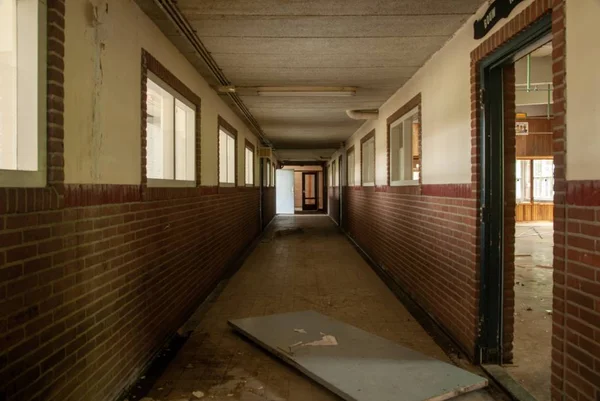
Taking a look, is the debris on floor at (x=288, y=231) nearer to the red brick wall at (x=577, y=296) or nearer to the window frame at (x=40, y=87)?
the red brick wall at (x=577, y=296)

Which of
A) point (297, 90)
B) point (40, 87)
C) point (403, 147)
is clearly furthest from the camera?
point (403, 147)

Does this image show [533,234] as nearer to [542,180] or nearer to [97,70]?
[542,180]

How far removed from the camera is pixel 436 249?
14.5 feet

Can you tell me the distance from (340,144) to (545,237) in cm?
641

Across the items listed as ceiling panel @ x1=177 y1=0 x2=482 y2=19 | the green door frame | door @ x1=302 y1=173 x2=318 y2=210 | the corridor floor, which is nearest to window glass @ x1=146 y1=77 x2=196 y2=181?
ceiling panel @ x1=177 y1=0 x2=482 y2=19

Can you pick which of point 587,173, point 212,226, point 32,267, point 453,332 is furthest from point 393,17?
point 212,226

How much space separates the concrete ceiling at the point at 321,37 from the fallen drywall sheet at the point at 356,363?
8.85 ft

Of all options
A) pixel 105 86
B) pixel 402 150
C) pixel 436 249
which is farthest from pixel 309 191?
pixel 105 86

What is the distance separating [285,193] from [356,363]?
17112 mm

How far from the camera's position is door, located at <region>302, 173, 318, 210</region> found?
2595 cm

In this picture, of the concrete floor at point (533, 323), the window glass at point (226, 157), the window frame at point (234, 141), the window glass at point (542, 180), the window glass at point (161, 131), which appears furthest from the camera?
the window glass at point (542, 180)

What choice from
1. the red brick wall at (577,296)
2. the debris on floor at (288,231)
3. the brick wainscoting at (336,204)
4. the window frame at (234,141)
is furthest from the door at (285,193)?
the red brick wall at (577,296)

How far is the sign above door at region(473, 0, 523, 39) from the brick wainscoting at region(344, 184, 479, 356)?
1217mm

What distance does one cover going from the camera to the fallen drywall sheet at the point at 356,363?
9.20 feet
